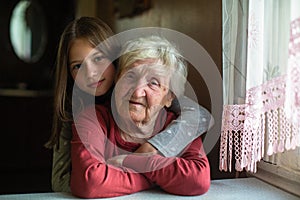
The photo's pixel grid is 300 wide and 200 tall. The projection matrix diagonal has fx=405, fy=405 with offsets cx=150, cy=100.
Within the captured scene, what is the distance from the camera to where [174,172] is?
1053mm

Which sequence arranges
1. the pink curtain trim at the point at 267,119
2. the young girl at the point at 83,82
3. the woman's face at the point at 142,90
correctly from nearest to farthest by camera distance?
the pink curtain trim at the point at 267,119
the woman's face at the point at 142,90
the young girl at the point at 83,82

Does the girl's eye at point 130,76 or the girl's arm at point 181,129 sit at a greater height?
the girl's eye at point 130,76

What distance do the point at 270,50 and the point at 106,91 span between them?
516mm

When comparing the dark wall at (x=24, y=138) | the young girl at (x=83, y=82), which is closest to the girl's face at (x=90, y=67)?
the young girl at (x=83, y=82)

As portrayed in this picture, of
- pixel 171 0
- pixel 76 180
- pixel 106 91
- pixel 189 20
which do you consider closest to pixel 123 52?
pixel 106 91

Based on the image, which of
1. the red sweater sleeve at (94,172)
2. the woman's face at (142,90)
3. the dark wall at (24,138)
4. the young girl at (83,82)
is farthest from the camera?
the dark wall at (24,138)

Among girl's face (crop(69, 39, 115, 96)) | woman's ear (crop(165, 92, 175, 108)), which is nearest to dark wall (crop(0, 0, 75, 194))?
girl's face (crop(69, 39, 115, 96))

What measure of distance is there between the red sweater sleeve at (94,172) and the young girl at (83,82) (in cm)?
16

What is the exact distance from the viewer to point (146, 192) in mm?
1087

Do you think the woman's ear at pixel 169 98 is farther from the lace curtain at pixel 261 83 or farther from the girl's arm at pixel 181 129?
the lace curtain at pixel 261 83

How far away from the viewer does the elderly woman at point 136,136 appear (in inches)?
40.7

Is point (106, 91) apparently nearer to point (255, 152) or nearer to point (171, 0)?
point (255, 152)

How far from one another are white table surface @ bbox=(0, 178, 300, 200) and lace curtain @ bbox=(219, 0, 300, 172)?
0.25 feet

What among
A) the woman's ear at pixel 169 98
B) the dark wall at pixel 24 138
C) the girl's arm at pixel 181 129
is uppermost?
the woman's ear at pixel 169 98
